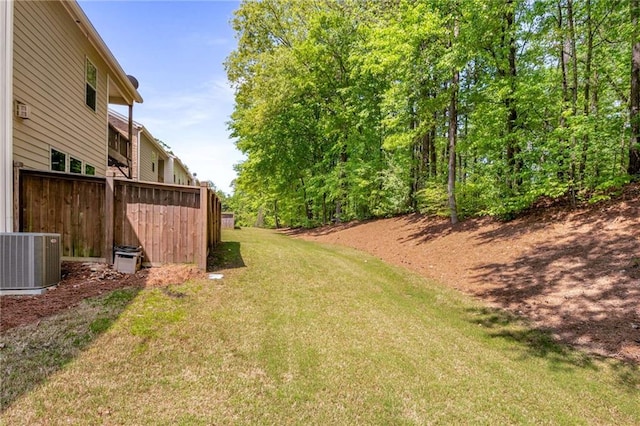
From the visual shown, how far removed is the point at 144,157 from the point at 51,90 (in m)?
10.0

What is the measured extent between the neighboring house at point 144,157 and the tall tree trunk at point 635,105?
15.1 metres

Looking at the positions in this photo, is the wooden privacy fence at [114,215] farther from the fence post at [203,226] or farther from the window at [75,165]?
the window at [75,165]

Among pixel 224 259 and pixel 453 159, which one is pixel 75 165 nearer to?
pixel 224 259

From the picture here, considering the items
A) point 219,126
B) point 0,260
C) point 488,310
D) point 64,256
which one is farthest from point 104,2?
point 219,126

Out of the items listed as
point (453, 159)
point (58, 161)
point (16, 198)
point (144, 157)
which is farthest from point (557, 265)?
point (144, 157)

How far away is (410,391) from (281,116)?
18543 mm

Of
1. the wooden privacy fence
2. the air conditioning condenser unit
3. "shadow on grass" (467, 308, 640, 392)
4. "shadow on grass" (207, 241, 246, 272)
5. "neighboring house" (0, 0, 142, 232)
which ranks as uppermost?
"neighboring house" (0, 0, 142, 232)

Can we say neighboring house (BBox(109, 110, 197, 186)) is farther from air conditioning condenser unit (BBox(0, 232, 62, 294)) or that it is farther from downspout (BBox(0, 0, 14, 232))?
air conditioning condenser unit (BBox(0, 232, 62, 294))

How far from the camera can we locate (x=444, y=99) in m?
11.8

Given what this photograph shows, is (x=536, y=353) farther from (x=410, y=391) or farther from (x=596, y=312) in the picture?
(x=410, y=391)

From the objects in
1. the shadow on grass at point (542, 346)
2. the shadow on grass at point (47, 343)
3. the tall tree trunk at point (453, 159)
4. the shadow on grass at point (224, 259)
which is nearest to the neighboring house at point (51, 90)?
the shadow on grass at point (47, 343)

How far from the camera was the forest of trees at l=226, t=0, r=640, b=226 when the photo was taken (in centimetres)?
930

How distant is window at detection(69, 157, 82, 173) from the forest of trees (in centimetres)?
1020

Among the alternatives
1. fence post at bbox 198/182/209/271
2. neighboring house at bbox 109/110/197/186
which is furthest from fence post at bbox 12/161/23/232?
neighboring house at bbox 109/110/197/186
